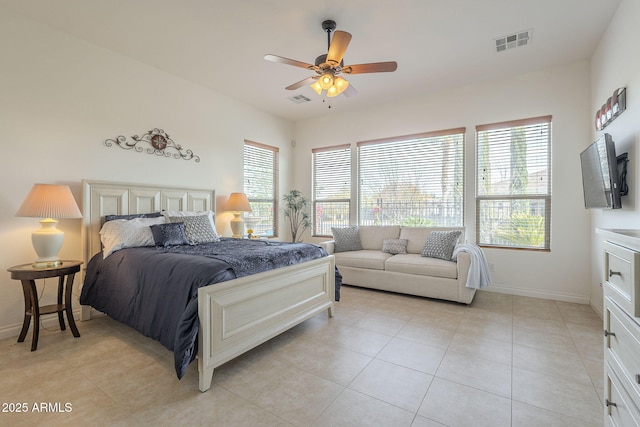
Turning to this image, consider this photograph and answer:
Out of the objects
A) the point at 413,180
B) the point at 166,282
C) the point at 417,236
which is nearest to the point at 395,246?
the point at 417,236

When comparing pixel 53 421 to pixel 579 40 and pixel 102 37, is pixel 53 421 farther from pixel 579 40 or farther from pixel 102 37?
pixel 579 40

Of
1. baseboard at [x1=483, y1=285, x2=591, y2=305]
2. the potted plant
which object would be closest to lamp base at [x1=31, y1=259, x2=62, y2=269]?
the potted plant

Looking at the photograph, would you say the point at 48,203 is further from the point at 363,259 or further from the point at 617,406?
the point at 617,406

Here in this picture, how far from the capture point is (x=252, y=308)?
2283 mm

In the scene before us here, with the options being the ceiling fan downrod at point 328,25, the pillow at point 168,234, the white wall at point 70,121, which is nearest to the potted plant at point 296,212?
the white wall at point 70,121

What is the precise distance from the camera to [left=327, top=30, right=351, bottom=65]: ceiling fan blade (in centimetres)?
231

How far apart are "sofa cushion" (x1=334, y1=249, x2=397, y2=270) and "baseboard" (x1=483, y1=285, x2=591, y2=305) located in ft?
5.18

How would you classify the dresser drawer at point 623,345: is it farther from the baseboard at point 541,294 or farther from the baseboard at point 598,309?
the baseboard at point 541,294

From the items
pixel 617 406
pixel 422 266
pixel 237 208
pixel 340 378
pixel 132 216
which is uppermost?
pixel 237 208

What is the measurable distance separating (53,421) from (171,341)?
67 centimetres

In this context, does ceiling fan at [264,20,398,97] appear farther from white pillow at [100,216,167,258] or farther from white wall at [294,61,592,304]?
white wall at [294,61,592,304]

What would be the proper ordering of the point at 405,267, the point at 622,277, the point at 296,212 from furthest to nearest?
the point at 296,212
the point at 405,267
the point at 622,277

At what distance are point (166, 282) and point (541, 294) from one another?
4500mm

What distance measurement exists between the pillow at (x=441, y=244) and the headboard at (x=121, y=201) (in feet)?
11.1
